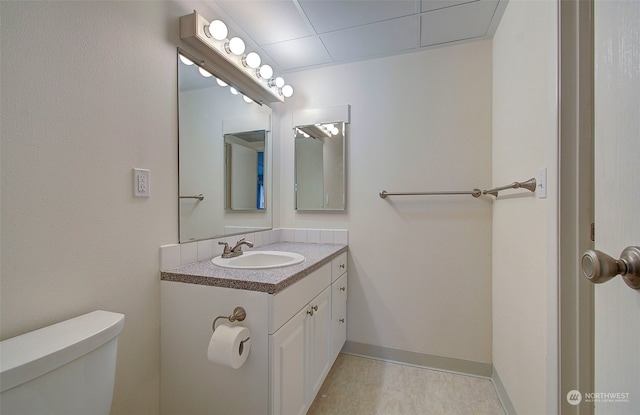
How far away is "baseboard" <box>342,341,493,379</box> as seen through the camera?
1.70 meters

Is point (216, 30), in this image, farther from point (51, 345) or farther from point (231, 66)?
point (51, 345)

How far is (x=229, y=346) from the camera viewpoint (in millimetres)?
901

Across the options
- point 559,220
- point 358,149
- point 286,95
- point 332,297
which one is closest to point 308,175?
point 358,149

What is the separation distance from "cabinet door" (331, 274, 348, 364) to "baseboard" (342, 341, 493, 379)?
5.3 inches

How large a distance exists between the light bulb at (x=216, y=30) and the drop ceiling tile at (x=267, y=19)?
0.23 metres

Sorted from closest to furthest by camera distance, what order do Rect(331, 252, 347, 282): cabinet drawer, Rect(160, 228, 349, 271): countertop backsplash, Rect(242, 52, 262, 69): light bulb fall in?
Rect(160, 228, 349, 271): countertop backsplash, Rect(242, 52, 262, 69): light bulb, Rect(331, 252, 347, 282): cabinet drawer

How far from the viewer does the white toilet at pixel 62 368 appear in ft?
1.98

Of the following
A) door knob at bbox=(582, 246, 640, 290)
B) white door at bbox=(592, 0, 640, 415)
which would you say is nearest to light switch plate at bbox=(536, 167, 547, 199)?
white door at bbox=(592, 0, 640, 415)

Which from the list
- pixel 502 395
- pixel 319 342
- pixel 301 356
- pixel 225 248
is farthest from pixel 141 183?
pixel 502 395

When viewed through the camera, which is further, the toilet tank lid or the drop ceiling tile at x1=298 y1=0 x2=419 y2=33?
the drop ceiling tile at x1=298 y1=0 x2=419 y2=33

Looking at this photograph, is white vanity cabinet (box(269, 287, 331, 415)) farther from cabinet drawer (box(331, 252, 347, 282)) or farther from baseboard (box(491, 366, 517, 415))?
baseboard (box(491, 366, 517, 415))

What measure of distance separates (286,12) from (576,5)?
1.32m

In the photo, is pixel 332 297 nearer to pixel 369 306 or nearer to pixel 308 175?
pixel 369 306

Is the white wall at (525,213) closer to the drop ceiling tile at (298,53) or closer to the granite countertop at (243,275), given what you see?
the granite countertop at (243,275)
